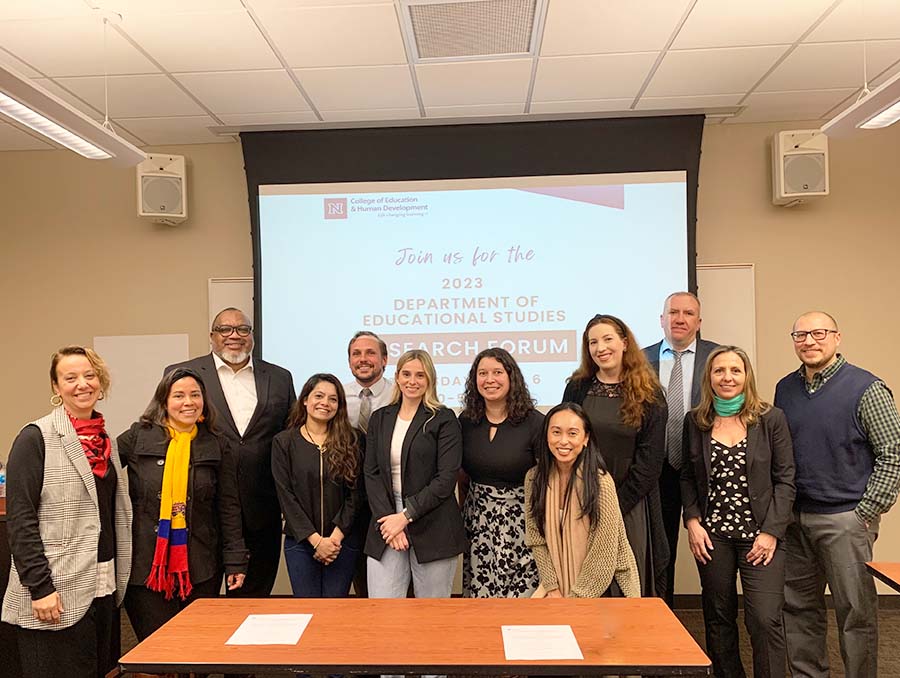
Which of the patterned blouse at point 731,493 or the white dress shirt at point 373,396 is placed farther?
the white dress shirt at point 373,396

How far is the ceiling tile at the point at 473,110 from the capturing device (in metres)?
4.40

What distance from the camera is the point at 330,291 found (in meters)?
4.75

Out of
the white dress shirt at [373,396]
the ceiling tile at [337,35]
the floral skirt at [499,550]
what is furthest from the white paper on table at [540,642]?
the ceiling tile at [337,35]

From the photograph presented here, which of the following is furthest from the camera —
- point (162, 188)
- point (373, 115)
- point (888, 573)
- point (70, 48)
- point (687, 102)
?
point (162, 188)

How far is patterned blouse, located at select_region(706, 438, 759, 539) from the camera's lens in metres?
2.93

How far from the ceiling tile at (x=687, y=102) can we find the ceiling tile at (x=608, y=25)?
771mm

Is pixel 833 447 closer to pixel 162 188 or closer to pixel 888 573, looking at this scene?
pixel 888 573

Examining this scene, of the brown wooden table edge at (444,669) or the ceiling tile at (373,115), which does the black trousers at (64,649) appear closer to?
the brown wooden table edge at (444,669)

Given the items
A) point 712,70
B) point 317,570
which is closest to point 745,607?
point 317,570

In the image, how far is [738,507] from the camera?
2.94 meters

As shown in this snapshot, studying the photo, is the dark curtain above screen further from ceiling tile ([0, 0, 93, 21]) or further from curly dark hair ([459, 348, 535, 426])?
curly dark hair ([459, 348, 535, 426])

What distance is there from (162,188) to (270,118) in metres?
0.89

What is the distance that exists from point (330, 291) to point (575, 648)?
10.4 feet

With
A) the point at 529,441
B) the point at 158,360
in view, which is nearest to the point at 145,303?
the point at 158,360
